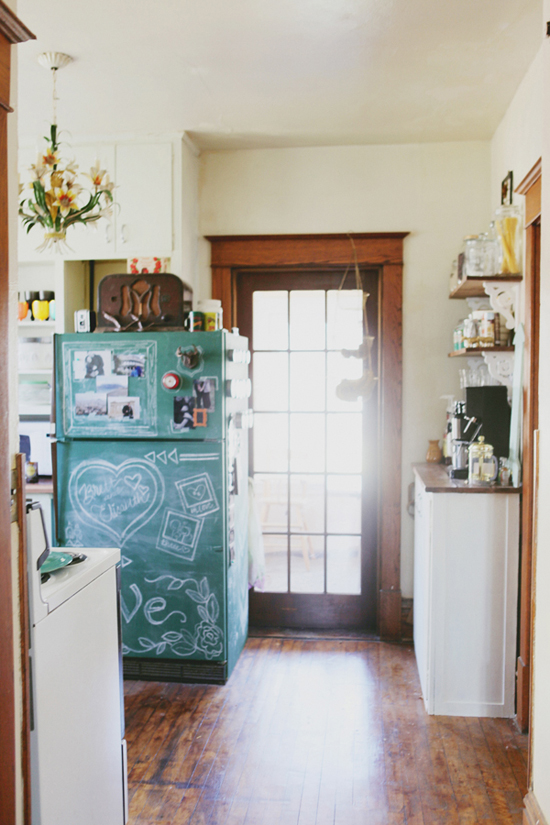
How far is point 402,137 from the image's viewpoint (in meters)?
3.59

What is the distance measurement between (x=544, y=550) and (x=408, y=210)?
2397 mm

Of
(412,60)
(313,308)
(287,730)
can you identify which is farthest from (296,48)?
(287,730)

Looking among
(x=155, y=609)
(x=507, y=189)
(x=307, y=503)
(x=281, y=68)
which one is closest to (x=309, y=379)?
(x=307, y=503)

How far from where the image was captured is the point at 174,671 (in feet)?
10.2

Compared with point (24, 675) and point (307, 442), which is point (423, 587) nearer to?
point (307, 442)

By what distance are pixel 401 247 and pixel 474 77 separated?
1010mm

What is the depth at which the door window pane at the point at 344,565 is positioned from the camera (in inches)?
153

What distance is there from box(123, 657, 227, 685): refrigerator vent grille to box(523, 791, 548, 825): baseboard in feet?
4.91

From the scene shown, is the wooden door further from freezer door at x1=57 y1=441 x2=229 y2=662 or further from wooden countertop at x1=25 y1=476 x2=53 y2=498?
wooden countertop at x1=25 y1=476 x2=53 y2=498

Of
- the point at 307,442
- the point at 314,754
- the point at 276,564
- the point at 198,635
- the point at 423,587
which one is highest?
the point at 307,442

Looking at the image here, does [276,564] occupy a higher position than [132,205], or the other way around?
[132,205]

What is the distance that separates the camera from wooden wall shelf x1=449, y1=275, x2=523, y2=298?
2854 millimetres

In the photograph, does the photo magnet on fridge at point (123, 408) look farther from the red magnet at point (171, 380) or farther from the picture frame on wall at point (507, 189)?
the picture frame on wall at point (507, 189)

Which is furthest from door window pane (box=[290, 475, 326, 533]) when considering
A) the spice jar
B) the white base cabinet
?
the spice jar
